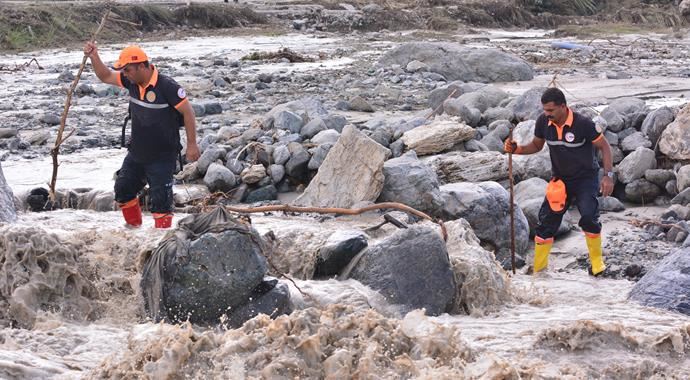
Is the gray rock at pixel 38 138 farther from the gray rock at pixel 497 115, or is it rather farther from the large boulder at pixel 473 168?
the gray rock at pixel 497 115

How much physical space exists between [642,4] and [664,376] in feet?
132

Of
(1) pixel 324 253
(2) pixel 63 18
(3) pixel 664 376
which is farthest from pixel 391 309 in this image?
(2) pixel 63 18

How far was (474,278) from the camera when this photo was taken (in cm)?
671

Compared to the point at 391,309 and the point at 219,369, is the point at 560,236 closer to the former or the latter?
the point at 391,309

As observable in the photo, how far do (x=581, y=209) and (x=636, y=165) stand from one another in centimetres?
289

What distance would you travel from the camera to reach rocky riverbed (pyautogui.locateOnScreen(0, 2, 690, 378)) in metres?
4.66

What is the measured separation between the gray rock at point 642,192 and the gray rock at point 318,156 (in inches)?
124

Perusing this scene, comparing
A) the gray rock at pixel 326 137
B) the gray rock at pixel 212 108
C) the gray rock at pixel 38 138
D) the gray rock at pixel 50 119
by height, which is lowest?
the gray rock at pixel 212 108

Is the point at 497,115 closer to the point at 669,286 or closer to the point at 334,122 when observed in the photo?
the point at 334,122

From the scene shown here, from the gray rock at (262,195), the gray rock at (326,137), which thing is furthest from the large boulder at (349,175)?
the gray rock at (326,137)

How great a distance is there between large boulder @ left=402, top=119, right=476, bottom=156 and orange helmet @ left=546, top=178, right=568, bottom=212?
2.94 m

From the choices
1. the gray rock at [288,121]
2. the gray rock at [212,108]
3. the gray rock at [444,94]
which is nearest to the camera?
the gray rock at [288,121]

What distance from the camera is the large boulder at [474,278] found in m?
6.59

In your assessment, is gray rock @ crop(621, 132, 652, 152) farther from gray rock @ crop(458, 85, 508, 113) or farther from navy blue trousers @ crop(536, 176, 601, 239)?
navy blue trousers @ crop(536, 176, 601, 239)
